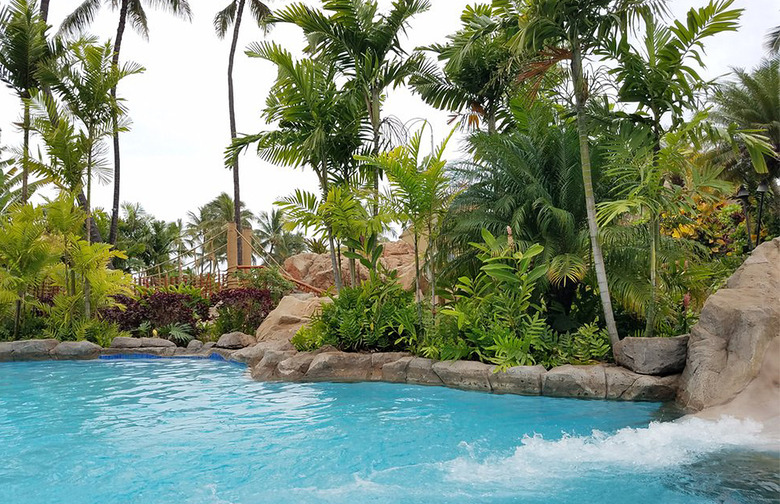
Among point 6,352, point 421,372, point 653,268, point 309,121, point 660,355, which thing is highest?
point 309,121

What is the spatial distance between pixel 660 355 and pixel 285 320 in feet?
26.1

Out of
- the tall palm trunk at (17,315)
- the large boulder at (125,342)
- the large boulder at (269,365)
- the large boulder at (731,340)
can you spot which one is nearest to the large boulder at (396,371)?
the large boulder at (269,365)

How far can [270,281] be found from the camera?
1609 cm

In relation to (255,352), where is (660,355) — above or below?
above

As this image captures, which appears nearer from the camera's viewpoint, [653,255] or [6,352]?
[653,255]

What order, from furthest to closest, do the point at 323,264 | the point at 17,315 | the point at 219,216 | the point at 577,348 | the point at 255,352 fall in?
the point at 219,216
the point at 323,264
the point at 17,315
the point at 255,352
the point at 577,348

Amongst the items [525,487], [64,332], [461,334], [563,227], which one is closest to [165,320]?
[64,332]

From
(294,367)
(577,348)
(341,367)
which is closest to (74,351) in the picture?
(294,367)

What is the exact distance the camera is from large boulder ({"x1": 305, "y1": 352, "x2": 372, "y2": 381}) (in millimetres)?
7992

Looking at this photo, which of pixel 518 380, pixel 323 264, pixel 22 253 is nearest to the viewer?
pixel 518 380

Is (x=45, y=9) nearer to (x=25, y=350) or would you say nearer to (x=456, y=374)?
(x=25, y=350)

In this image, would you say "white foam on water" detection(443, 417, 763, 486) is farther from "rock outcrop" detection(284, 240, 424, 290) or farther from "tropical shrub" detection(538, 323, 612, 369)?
"rock outcrop" detection(284, 240, 424, 290)

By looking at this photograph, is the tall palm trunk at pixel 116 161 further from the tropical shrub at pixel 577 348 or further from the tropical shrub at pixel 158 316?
the tropical shrub at pixel 577 348

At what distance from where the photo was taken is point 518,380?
21.8 feet
